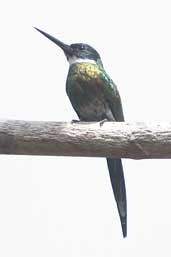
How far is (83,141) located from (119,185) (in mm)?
1014

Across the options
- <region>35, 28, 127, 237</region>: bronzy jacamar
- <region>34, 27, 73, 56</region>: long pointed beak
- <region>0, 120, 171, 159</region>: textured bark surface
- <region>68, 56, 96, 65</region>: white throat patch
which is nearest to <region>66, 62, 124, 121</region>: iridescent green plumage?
<region>35, 28, 127, 237</region>: bronzy jacamar

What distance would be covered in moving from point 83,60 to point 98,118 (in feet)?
2.16

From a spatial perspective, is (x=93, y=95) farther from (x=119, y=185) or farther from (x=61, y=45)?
(x=119, y=185)

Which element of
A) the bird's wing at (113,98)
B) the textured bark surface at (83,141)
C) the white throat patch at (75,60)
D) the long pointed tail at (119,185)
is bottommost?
the long pointed tail at (119,185)

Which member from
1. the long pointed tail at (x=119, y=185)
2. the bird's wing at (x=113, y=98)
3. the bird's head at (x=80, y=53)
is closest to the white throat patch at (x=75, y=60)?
the bird's head at (x=80, y=53)

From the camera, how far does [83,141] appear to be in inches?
121

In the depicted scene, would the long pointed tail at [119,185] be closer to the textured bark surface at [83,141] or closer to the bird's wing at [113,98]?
the bird's wing at [113,98]

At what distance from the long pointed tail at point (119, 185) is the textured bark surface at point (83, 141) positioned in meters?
0.91

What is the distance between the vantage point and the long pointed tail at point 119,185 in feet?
12.7

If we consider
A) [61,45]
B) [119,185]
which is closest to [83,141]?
[119,185]

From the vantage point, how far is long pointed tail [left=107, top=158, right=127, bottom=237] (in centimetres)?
387

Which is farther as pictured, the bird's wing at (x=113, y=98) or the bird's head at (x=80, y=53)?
the bird's head at (x=80, y=53)

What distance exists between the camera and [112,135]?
3098 millimetres

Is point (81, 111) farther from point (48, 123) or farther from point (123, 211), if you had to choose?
point (48, 123)
